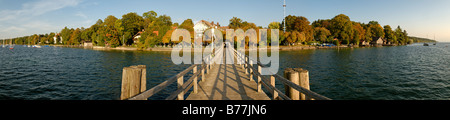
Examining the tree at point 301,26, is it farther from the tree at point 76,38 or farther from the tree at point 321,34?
the tree at point 76,38

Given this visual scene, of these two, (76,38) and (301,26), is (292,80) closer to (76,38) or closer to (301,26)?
(301,26)

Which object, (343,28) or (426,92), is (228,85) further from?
(343,28)

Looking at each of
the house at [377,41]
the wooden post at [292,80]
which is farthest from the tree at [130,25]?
the house at [377,41]

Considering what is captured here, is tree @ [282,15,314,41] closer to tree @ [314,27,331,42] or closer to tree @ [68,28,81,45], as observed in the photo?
tree @ [314,27,331,42]

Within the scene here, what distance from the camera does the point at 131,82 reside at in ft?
12.3

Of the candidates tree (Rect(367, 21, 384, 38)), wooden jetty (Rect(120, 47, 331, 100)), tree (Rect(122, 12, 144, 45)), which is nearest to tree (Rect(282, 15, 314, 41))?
tree (Rect(367, 21, 384, 38))

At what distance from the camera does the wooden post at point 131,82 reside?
3.70 m

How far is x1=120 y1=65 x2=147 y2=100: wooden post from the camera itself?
370cm

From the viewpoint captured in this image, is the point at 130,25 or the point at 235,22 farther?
the point at 235,22

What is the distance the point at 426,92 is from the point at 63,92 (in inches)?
965

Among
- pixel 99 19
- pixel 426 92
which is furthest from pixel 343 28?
pixel 99 19

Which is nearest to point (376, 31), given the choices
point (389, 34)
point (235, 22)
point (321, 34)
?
point (389, 34)

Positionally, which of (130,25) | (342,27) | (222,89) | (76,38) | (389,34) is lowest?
(222,89)
